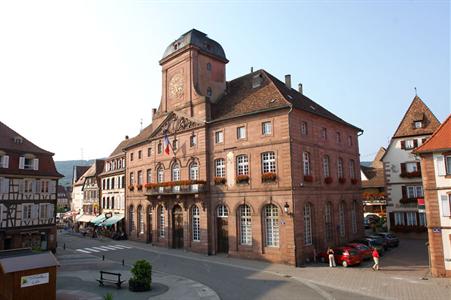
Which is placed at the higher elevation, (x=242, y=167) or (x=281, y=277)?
(x=242, y=167)

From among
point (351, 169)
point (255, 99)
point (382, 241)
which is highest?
point (255, 99)

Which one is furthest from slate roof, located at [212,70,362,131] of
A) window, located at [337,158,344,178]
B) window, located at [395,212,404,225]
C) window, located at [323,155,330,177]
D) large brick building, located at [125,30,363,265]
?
window, located at [395,212,404,225]

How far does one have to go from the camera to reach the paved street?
18.2 metres

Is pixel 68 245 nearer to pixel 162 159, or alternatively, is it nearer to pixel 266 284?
pixel 162 159

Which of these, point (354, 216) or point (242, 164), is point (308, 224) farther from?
point (354, 216)

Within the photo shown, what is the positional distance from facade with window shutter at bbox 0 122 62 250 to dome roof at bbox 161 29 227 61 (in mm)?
17597

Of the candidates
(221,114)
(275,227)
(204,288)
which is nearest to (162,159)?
(221,114)

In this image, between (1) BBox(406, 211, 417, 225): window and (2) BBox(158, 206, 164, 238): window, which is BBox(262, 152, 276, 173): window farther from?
(1) BBox(406, 211, 417, 225): window

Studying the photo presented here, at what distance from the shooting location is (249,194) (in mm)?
28734

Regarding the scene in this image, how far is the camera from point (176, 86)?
1454 inches

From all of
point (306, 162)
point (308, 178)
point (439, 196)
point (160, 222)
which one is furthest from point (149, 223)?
point (439, 196)

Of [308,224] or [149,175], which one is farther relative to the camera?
[149,175]

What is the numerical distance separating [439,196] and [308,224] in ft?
33.3

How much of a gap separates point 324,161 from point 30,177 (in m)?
29.6
